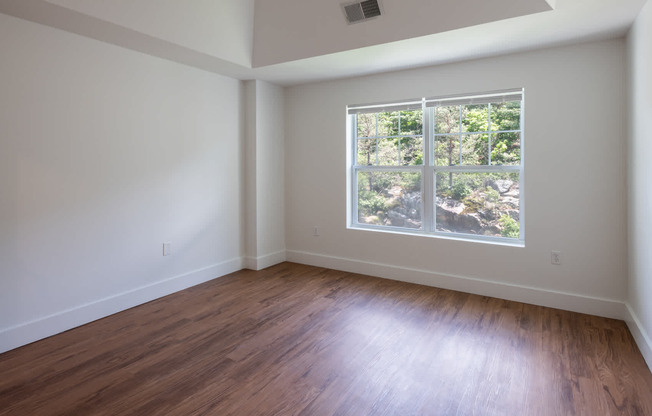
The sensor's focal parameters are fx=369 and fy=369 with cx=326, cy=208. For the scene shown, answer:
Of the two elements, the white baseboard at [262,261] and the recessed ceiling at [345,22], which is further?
the white baseboard at [262,261]

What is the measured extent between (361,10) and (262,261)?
9.88 ft

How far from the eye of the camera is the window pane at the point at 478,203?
11.9 feet

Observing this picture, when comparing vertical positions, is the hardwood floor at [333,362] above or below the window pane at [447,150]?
below

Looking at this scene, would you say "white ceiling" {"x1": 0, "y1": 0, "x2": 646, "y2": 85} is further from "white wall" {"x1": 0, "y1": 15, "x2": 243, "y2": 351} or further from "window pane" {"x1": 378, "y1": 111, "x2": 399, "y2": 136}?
"window pane" {"x1": 378, "y1": 111, "x2": 399, "y2": 136}

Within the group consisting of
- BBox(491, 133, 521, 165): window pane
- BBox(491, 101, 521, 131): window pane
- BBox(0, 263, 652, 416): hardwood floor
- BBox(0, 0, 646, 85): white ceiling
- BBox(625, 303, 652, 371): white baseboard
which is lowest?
BBox(0, 263, 652, 416): hardwood floor

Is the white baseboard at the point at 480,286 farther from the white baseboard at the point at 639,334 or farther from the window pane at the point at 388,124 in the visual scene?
the window pane at the point at 388,124

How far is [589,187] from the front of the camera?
123 inches

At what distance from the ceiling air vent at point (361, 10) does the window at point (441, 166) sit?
1194 millimetres

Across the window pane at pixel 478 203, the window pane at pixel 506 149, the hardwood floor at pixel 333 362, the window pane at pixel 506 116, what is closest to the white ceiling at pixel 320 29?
the window pane at pixel 506 116

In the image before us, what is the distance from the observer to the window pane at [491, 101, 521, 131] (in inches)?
139

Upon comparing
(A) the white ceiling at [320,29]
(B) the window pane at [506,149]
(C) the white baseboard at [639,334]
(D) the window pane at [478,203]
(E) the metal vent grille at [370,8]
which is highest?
(E) the metal vent grille at [370,8]

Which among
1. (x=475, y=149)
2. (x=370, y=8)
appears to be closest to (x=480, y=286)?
(x=475, y=149)

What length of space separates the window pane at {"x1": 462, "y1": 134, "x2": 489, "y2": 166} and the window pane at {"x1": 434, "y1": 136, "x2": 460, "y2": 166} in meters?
0.07

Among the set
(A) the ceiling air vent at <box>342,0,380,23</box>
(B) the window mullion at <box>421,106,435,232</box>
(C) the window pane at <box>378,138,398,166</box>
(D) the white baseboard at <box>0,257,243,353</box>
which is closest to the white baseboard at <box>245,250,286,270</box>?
(D) the white baseboard at <box>0,257,243,353</box>
